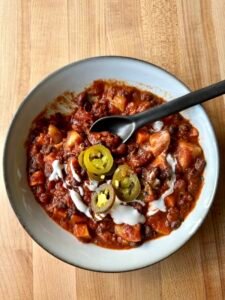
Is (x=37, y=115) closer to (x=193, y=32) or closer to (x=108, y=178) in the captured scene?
(x=108, y=178)

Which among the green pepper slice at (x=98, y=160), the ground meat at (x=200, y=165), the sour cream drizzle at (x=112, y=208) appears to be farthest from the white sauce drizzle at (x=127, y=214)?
the ground meat at (x=200, y=165)

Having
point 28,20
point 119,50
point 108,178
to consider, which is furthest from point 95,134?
point 28,20

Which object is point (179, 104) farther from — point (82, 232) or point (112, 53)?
point (82, 232)

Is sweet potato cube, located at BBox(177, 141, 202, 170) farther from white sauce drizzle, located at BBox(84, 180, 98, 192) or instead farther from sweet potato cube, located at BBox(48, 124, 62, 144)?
sweet potato cube, located at BBox(48, 124, 62, 144)

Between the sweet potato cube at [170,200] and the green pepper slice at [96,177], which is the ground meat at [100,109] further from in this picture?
the sweet potato cube at [170,200]

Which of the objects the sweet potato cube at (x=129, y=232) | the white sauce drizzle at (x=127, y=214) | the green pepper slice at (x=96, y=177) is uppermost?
the green pepper slice at (x=96, y=177)

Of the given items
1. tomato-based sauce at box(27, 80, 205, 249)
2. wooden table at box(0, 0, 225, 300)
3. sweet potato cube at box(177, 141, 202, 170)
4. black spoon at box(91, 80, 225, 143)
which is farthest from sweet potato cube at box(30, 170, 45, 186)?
sweet potato cube at box(177, 141, 202, 170)
